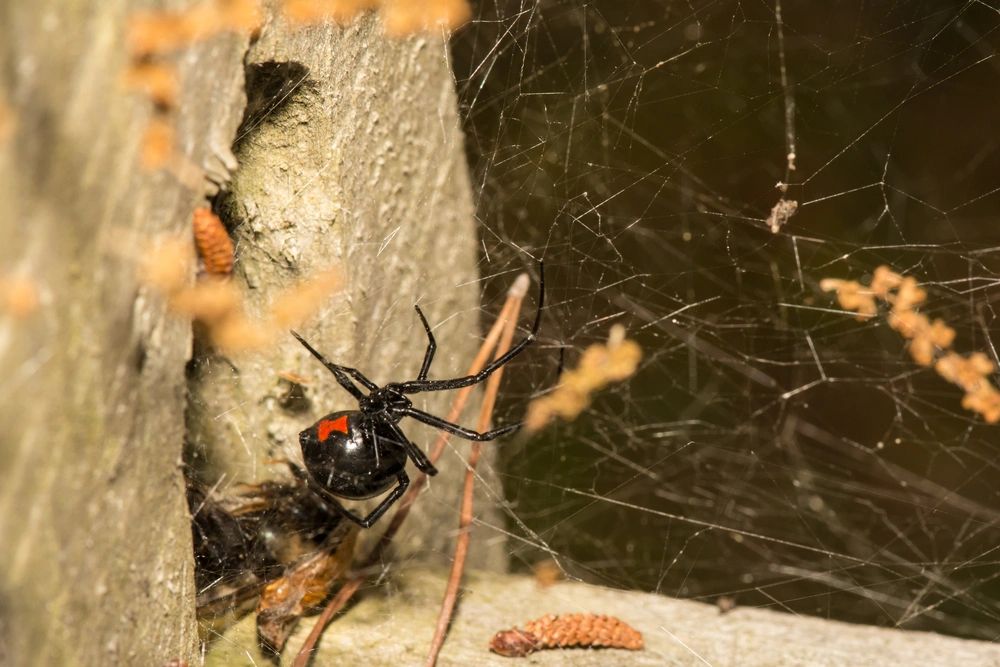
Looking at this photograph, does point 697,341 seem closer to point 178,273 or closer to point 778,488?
→ point 778,488

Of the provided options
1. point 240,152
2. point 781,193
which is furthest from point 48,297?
point 781,193

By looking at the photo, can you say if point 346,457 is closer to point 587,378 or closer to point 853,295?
point 587,378

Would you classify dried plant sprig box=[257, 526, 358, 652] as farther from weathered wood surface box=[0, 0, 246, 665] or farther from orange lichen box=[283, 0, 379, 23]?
orange lichen box=[283, 0, 379, 23]

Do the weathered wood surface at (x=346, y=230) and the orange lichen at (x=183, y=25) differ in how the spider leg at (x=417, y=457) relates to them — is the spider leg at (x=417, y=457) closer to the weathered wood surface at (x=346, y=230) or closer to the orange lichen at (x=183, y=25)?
the weathered wood surface at (x=346, y=230)

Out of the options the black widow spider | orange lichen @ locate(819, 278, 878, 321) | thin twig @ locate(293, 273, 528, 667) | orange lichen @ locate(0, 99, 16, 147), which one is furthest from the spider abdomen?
orange lichen @ locate(819, 278, 878, 321)

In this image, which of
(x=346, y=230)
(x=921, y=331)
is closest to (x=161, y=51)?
(x=346, y=230)
